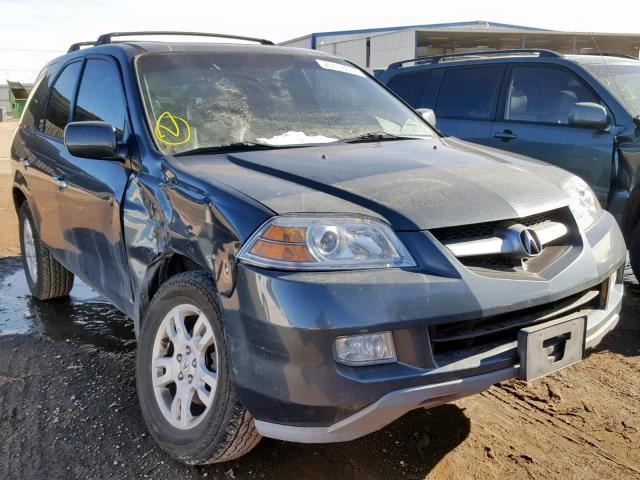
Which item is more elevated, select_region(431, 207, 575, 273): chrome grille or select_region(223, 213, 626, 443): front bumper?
select_region(431, 207, 575, 273): chrome grille

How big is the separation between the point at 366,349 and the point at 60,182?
2651 mm

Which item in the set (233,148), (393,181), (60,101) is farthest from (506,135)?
(60,101)

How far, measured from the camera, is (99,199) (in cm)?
357

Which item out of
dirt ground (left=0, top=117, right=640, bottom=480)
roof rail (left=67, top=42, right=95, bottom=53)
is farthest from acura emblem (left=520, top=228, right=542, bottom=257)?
roof rail (left=67, top=42, right=95, bottom=53)

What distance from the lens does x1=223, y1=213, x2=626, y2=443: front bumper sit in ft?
7.38

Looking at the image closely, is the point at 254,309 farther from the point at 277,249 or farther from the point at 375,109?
the point at 375,109

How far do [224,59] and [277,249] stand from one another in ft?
5.68

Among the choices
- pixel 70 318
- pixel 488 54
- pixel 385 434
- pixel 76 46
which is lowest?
pixel 70 318

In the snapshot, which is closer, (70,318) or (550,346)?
(550,346)

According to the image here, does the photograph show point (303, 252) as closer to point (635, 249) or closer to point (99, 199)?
point (99, 199)

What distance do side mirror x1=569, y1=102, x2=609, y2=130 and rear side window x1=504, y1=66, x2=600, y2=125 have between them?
0.96ft

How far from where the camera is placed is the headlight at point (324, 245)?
2355 millimetres

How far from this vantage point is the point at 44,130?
469 centimetres

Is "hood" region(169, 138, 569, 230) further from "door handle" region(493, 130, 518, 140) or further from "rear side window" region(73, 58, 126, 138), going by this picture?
"door handle" region(493, 130, 518, 140)
